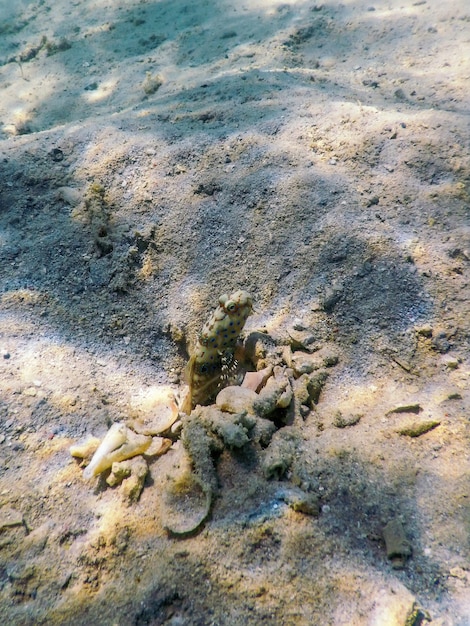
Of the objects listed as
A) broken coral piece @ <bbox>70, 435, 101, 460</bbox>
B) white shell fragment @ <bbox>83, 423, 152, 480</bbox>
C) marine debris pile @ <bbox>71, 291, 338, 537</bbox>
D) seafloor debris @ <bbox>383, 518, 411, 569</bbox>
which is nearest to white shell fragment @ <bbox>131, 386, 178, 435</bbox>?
marine debris pile @ <bbox>71, 291, 338, 537</bbox>

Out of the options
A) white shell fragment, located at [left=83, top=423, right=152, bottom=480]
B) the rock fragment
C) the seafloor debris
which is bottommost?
the rock fragment

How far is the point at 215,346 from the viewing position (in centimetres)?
291

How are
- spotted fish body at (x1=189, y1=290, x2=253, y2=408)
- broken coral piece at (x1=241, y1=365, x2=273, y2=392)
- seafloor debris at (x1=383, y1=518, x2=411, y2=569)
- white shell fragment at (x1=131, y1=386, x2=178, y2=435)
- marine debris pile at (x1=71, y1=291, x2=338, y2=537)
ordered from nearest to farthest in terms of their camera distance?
seafloor debris at (x1=383, y1=518, x2=411, y2=569) < marine debris pile at (x1=71, y1=291, x2=338, y2=537) < white shell fragment at (x1=131, y1=386, x2=178, y2=435) < broken coral piece at (x1=241, y1=365, x2=273, y2=392) < spotted fish body at (x1=189, y1=290, x2=253, y2=408)

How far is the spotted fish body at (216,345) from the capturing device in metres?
2.82

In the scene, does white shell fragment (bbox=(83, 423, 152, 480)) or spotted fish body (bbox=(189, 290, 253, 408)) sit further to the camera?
spotted fish body (bbox=(189, 290, 253, 408))

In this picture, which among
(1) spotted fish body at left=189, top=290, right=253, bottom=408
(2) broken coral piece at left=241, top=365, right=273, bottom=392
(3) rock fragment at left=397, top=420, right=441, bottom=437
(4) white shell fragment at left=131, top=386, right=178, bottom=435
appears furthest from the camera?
(1) spotted fish body at left=189, top=290, right=253, bottom=408

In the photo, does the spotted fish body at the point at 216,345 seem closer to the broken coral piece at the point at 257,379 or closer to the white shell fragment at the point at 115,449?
the broken coral piece at the point at 257,379

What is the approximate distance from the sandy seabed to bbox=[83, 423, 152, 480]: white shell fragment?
0.12 m

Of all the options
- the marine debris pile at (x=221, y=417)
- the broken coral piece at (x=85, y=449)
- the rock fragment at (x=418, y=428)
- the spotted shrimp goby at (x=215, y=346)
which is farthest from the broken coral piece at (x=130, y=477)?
the rock fragment at (x=418, y=428)

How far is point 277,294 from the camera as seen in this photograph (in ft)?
10.4

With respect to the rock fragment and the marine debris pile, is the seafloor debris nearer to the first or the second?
the marine debris pile

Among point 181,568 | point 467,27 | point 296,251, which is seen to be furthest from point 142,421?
point 467,27

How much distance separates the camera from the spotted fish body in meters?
2.82

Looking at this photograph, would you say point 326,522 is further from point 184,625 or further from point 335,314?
point 335,314
